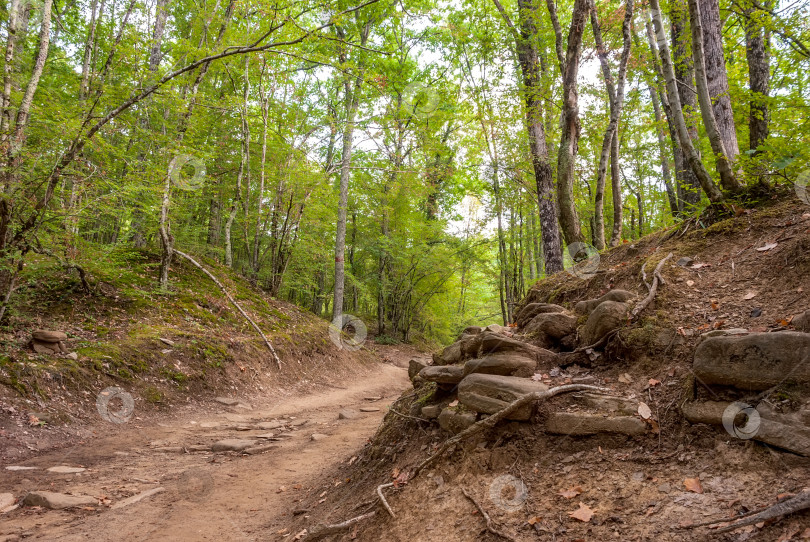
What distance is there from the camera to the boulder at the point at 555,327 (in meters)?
3.90

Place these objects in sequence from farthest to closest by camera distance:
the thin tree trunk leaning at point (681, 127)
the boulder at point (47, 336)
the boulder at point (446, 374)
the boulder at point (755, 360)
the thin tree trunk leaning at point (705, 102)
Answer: the boulder at point (47, 336)
the thin tree trunk leaning at point (681, 127)
the thin tree trunk leaning at point (705, 102)
the boulder at point (446, 374)
the boulder at point (755, 360)

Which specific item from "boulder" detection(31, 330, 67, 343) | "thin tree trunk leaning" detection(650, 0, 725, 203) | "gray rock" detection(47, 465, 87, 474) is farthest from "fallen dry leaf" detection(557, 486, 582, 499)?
"boulder" detection(31, 330, 67, 343)

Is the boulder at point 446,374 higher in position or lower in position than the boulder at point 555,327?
lower

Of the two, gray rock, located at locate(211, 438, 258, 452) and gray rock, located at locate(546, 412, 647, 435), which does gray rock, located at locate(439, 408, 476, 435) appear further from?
gray rock, located at locate(211, 438, 258, 452)

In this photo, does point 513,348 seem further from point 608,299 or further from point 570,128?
point 570,128

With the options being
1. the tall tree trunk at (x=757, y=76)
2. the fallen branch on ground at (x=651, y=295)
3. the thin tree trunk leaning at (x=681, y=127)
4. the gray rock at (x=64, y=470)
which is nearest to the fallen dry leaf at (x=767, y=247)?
the fallen branch on ground at (x=651, y=295)

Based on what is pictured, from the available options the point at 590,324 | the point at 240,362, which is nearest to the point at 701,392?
the point at 590,324

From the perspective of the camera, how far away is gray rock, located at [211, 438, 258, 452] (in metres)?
5.53

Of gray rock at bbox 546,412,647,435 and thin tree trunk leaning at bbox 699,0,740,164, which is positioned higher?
thin tree trunk leaning at bbox 699,0,740,164

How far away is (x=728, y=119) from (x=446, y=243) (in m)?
12.2

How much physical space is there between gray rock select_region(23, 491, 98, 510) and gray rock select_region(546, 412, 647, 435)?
4.14 metres

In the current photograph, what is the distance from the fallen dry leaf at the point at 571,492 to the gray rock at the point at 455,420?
911mm

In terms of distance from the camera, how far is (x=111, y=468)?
4.64 meters

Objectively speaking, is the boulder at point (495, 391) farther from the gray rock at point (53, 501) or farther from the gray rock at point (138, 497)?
the gray rock at point (53, 501)
